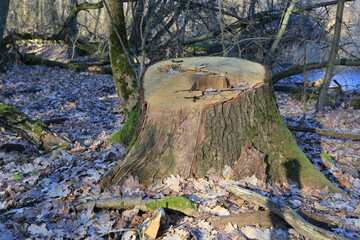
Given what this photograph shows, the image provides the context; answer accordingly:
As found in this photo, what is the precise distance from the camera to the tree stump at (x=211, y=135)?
2.85 m

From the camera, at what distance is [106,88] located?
30.1 ft

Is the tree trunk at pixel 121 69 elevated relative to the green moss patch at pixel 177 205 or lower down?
elevated

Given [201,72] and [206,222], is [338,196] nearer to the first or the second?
[206,222]

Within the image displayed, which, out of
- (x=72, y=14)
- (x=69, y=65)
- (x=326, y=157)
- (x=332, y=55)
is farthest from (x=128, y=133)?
(x=72, y=14)

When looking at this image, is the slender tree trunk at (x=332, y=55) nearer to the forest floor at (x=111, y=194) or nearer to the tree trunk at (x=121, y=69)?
the forest floor at (x=111, y=194)

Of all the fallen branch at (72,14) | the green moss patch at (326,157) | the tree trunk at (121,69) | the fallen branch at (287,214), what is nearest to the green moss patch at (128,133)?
the tree trunk at (121,69)

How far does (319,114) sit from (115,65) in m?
5.26

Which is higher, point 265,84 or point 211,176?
point 265,84

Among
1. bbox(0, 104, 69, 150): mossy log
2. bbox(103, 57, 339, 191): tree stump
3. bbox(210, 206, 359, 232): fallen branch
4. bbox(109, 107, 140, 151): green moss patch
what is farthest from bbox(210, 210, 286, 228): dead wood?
bbox(0, 104, 69, 150): mossy log

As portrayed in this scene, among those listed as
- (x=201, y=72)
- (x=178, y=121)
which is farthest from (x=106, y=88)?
(x=178, y=121)

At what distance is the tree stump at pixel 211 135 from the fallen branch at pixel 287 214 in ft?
1.10

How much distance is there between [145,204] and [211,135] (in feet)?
→ 3.16

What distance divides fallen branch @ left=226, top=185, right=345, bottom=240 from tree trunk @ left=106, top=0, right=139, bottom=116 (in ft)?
11.0

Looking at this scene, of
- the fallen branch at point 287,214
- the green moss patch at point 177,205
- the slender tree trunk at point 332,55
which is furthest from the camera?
the slender tree trunk at point 332,55
